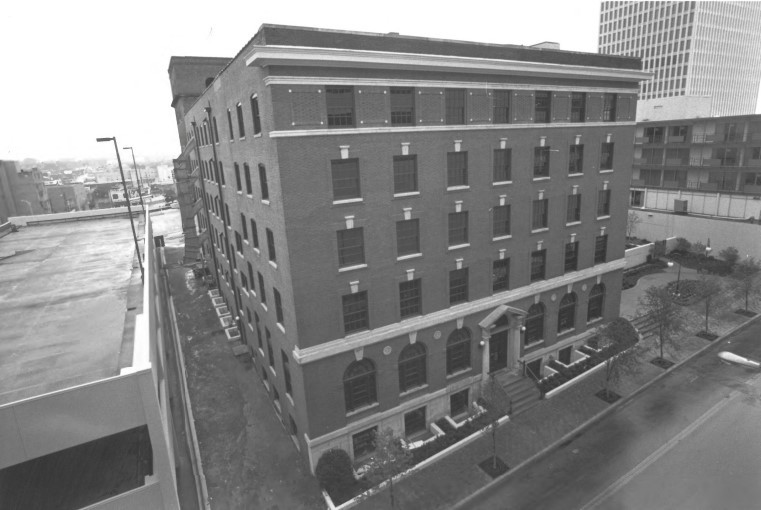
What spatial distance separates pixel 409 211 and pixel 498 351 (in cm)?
1349

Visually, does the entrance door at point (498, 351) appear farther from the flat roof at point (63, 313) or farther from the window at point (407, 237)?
the flat roof at point (63, 313)

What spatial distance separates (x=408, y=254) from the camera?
25.8 meters

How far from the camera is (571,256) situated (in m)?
33.8

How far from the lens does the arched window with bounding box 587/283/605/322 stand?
1425 inches

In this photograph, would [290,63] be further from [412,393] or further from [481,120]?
[412,393]

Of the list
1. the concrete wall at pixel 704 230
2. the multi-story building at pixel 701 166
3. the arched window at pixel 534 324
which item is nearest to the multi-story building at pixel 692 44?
the multi-story building at pixel 701 166

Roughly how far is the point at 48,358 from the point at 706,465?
33.7m

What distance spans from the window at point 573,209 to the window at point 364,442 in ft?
69.3

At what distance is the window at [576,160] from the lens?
31734mm

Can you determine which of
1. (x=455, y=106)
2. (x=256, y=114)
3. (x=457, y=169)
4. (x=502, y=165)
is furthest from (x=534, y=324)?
(x=256, y=114)

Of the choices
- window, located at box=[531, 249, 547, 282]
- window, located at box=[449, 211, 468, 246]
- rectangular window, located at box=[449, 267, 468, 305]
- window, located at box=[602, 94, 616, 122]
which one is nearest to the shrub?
rectangular window, located at box=[449, 267, 468, 305]

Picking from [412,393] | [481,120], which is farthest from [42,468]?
[481,120]

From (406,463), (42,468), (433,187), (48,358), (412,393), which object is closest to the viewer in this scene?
(48,358)

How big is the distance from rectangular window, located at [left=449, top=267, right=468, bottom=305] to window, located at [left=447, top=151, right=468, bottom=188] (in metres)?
5.68
